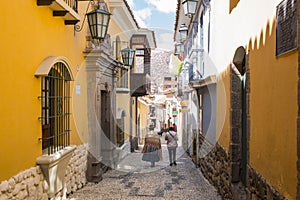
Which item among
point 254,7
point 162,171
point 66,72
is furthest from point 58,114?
point 162,171

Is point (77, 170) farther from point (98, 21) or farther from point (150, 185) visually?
point (98, 21)

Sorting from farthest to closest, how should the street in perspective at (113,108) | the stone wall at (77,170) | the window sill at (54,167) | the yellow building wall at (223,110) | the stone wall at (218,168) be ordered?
the stone wall at (77,170) < the yellow building wall at (223,110) < the stone wall at (218,168) < the window sill at (54,167) < the street in perspective at (113,108)

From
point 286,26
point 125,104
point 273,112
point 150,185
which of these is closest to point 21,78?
point 273,112

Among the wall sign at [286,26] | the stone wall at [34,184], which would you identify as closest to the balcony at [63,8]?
the stone wall at [34,184]

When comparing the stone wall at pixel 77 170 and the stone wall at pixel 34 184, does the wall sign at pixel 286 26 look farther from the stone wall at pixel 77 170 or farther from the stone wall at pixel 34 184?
the stone wall at pixel 77 170

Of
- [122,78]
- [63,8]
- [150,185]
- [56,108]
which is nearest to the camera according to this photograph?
[63,8]

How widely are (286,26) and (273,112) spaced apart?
3.15 ft

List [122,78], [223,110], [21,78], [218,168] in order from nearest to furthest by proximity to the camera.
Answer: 1. [21,78]
2. [223,110]
3. [218,168]
4. [122,78]

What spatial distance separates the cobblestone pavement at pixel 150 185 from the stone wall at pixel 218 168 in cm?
23

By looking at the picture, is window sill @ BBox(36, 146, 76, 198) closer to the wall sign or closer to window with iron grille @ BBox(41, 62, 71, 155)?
window with iron grille @ BBox(41, 62, 71, 155)

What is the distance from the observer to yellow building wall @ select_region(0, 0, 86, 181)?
4.21 m

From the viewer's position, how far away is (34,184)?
199 inches

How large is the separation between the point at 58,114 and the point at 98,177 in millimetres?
3121

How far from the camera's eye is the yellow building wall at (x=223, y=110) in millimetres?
6699
